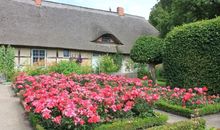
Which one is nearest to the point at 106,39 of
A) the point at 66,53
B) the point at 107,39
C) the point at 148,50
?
the point at 107,39

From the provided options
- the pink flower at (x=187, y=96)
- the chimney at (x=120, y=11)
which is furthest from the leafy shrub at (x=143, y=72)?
the pink flower at (x=187, y=96)

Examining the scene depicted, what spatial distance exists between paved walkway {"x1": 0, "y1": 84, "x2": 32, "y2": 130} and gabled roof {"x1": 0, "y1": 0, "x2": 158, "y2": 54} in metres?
10.7

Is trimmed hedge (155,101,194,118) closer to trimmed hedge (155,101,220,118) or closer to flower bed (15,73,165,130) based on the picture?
trimmed hedge (155,101,220,118)

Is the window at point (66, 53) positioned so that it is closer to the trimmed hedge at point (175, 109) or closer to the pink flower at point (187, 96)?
the trimmed hedge at point (175, 109)

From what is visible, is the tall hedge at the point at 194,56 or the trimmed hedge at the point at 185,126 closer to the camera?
the trimmed hedge at the point at 185,126

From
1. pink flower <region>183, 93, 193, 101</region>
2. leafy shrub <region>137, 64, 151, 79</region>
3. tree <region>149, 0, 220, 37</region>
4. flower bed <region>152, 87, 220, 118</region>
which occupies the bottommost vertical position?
flower bed <region>152, 87, 220, 118</region>

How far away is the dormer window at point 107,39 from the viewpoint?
27.5 meters

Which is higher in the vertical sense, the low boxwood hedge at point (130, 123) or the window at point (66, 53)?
the window at point (66, 53)

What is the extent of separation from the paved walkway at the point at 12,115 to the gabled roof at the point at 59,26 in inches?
421

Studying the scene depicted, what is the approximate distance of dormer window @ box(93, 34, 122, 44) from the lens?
90.1 feet

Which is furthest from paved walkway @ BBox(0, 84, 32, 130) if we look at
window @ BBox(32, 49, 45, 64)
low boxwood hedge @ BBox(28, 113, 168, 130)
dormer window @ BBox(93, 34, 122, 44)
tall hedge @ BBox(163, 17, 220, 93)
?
dormer window @ BBox(93, 34, 122, 44)

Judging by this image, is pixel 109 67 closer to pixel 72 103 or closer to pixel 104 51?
pixel 104 51

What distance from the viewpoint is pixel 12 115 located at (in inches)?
382

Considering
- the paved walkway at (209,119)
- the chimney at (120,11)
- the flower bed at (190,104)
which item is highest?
the chimney at (120,11)
